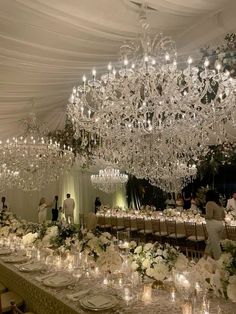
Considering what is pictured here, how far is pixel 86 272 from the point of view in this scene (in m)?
3.44

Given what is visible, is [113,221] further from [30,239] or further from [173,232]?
[30,239]

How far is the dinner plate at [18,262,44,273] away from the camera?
3654mm

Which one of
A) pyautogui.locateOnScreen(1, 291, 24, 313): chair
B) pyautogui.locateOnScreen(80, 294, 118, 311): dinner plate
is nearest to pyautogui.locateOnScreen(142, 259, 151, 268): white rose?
pyautogui.locateOnScreen(80, 294, 118, 311): dinner plate

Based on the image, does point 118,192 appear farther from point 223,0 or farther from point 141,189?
point 223,0

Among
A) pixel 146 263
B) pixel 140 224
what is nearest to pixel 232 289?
pixel 146 263

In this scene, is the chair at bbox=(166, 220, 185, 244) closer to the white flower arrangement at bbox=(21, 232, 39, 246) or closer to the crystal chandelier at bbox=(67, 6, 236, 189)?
the crystal chandelier at bbox=(67, 6, 236, 189)

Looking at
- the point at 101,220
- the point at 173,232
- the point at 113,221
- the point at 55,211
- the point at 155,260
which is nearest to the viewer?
the point at 155,260

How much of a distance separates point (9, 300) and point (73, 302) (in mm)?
1589

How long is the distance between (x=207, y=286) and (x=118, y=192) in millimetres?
15668

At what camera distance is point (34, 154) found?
6.98 meters

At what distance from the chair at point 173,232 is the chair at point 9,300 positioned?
5319mm

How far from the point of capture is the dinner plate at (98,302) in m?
2.44

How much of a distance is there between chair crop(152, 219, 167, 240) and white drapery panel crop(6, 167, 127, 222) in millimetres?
6643

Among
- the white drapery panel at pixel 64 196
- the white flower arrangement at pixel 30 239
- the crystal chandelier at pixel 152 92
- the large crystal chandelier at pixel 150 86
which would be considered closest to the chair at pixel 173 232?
the crystal chandelier at pixel 152 92
